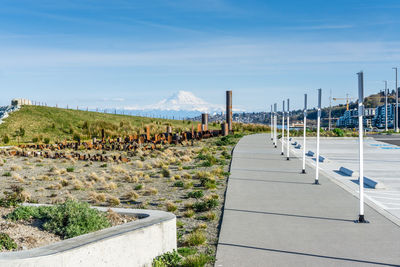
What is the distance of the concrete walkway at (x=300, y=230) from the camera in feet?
19.5

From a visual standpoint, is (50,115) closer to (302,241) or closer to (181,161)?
(181,161)

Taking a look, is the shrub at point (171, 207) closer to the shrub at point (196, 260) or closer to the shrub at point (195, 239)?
the shrub at point (195, 239)

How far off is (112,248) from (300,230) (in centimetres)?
354

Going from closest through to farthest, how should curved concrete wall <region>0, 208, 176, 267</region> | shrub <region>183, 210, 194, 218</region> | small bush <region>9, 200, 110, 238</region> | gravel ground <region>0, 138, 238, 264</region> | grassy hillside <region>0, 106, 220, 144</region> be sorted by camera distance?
1. curved concrete wall <region>0, 208, 176, 267</region>
2. small bush <region>9, 200, 110, 238</region>
3. gravel ground <region>0, 138, 238, 264</region>
4. shrub <region>183, 210, 194, 218</region>
5. grassy hillside <region>0, 106, 220, 144</region>

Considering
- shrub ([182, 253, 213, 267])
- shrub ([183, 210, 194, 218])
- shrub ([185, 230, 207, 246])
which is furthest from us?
shrub ([183, 210, 194, 218])

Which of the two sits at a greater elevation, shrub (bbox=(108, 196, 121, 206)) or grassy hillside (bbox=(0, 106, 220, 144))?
grassy hillside (bbox=(0, 106, 220, 144))

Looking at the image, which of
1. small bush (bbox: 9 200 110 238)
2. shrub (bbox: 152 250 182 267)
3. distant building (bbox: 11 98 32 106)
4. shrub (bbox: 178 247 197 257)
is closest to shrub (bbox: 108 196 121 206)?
small bush (bbox: 9 200 110 238)

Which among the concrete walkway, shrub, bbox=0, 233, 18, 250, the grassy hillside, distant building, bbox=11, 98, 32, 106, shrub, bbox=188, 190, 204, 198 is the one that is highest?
distant building, bbox=11, 98, 32, 106

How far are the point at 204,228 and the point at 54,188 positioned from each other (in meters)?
7.09

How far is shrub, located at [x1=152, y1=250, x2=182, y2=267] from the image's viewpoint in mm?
5828

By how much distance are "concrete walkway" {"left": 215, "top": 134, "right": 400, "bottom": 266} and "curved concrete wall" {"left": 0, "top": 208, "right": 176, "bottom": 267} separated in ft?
3.04

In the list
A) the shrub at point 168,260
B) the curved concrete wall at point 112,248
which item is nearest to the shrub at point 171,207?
the curved concrete wall at point 112,248

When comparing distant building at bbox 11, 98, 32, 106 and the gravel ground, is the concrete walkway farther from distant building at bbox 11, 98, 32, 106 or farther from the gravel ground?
distant building at bbox 11, 98, 32, 106

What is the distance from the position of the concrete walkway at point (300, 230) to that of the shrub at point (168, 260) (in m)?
0.60
